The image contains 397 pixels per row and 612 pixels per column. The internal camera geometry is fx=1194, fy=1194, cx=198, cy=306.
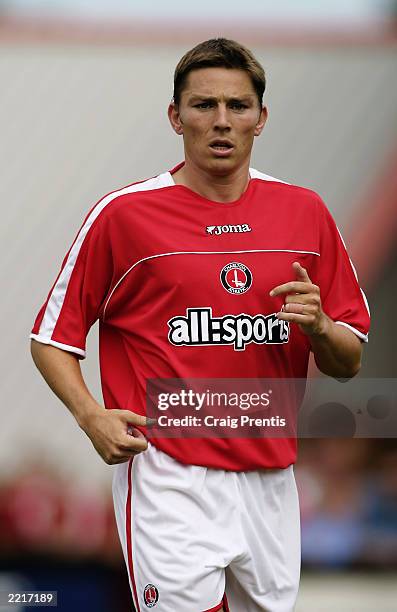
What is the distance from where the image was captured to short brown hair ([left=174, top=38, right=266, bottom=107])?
3.05 meters

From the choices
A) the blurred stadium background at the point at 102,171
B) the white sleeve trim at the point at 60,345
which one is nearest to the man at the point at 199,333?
the white sleeve trim at the point at 60,345

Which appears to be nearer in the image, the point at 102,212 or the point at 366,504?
the point at 102,212

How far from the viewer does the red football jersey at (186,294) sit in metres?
3.02

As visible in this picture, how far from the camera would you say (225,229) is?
309 cm

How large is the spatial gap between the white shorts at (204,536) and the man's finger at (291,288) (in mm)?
518

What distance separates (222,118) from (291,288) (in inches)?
19.4

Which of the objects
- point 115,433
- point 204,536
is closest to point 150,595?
point 204,536

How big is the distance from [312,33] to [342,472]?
5.52ft

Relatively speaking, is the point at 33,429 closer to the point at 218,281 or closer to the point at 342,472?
the point at 342,472

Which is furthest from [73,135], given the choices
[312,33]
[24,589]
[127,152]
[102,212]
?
[24,589]

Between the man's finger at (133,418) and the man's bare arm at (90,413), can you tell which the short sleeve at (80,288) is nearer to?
the man's bare arm at (90,413)

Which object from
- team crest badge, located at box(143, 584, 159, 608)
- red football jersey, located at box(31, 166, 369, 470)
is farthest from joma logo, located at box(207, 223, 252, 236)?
team crest badge, located at box(143, 584, 159, 608)

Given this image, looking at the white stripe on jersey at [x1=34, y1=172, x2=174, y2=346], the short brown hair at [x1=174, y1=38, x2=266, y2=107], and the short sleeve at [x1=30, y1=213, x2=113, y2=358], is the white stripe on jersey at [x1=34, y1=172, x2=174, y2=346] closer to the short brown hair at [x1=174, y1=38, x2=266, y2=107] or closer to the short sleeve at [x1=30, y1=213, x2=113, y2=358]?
the short sleeve at [x1=30, y1=213, x2=113, y2=358]

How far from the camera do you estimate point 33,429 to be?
4.44 meters
